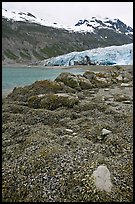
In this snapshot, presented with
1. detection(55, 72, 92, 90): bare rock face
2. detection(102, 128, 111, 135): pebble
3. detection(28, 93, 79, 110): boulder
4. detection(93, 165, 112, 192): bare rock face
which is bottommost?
detection(93, 165, 112, 192): bare rock face

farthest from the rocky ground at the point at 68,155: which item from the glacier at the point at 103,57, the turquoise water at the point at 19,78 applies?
the glacier at the point at 103,57

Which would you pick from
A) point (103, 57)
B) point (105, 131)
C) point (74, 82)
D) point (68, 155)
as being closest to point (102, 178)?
point (68, 155)

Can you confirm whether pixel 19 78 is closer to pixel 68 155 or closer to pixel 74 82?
pixel 74 82

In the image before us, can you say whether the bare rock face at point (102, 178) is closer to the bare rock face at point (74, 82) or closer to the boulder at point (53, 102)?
the boulder at point (53, 102)

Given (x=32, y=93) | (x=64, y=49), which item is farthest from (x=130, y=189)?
(x=64, y=49)

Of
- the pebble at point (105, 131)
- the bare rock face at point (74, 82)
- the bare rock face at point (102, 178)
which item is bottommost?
the bare rock face at point (102, 178)

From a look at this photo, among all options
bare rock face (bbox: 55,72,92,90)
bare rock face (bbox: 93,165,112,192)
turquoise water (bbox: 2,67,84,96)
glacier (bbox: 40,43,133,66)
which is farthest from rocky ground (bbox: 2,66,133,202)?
glacier (bbox: 40,43,133,66)

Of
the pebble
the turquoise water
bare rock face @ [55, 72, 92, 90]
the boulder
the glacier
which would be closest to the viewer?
the pebble

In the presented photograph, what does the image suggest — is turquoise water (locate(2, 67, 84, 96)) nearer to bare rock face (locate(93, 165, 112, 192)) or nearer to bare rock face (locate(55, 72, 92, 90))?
bare rock face (locate(55, 72, 92, 90))

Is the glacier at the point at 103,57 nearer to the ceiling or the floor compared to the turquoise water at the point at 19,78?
nearer to the ceiling

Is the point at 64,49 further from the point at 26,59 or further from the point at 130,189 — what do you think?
the point at 130,189
